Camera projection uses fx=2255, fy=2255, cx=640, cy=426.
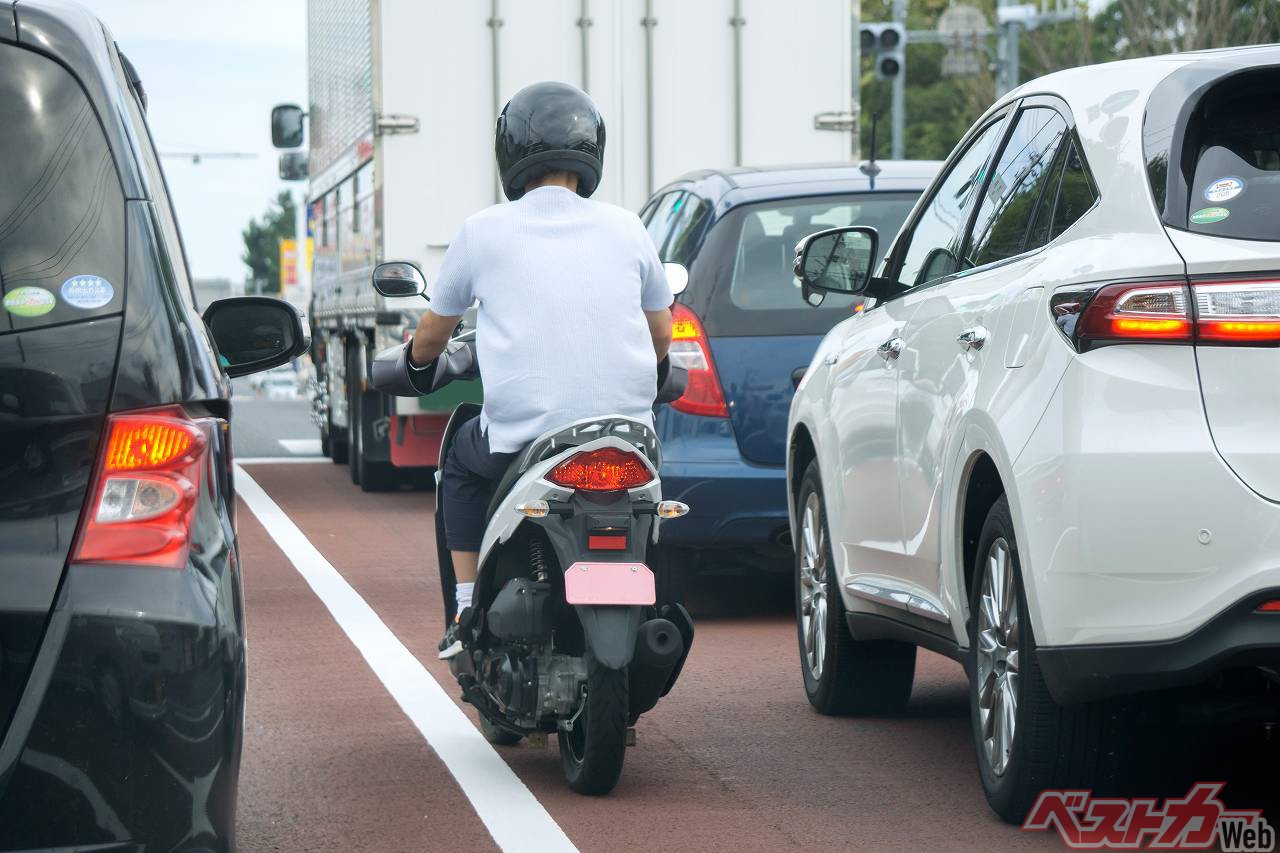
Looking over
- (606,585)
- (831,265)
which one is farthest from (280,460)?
(606,585)

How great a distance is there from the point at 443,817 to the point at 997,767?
1.35 meters

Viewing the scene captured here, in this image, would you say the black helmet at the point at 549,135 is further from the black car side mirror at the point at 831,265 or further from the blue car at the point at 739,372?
the blue car at the point at 739,372

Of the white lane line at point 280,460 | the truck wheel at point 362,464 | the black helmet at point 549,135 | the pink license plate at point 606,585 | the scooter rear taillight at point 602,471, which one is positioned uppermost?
the black helmet at point 549,135

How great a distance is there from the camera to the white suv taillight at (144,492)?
11.5 ft

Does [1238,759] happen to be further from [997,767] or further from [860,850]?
[860,850]

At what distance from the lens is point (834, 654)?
691 cm

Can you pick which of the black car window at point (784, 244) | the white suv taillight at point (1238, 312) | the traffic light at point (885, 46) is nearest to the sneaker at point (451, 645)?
the white suv taillight at point (1238, 312)

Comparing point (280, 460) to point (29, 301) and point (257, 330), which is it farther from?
point (29, 301)

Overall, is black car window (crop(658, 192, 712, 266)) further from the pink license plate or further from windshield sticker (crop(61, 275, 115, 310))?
windshield sticker (crop(61, 275, 115, 310))

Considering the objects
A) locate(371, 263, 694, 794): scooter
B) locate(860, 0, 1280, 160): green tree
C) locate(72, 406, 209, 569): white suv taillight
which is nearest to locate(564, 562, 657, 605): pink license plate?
locate(371, 263, 694, 794): scooter

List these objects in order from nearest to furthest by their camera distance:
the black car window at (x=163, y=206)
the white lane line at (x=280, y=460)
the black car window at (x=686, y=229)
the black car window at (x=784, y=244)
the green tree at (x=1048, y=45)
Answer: the black car window at (x=163, y=206), the black car window at (x=784, y=244), the black car window at (x=686, y=229), the white lane line at (x=280, y=460), the green tree at (x=1048, y=45)

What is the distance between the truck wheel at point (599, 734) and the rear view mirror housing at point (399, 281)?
3.76ft

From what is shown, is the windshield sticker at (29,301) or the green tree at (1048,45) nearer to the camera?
the windshield sticker at (29,301)

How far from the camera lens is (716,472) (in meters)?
8.81
